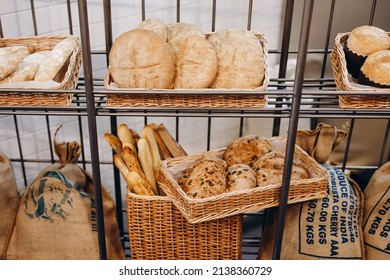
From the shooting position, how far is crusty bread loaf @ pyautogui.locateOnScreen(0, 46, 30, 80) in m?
1.40

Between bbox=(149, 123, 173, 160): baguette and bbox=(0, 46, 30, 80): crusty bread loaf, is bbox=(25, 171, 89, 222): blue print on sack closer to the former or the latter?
bbox=(149, 123, 173, 160): baguette

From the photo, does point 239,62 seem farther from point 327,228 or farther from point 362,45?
point 327,228

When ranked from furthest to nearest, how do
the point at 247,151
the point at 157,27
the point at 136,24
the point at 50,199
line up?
the point at 136,24, the point at 50,199, the point at 247,151, the point at 157,27

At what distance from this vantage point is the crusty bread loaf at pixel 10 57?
1398 millimetres

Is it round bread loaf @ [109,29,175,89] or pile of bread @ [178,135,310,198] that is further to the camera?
pile of bread @ [178,135,310,198]

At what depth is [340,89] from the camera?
4.59ft

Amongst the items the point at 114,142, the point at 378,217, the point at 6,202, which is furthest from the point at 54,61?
the point at 378,217

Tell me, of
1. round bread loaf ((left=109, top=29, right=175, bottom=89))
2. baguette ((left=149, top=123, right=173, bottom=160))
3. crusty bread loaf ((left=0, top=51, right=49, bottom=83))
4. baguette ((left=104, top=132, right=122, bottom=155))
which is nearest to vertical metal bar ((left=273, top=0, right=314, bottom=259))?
round bread loaf ((left=109, top=29, right=175, bottom=89))

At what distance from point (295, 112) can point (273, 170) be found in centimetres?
28

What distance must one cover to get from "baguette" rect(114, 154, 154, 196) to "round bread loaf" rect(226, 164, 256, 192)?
0.94 ft

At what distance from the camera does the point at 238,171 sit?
5.06 ft

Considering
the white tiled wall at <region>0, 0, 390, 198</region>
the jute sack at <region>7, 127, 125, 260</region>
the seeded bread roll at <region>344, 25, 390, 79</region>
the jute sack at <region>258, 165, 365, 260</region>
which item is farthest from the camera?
the white tiled wall at <region>0, 0, 390, 198</region>
